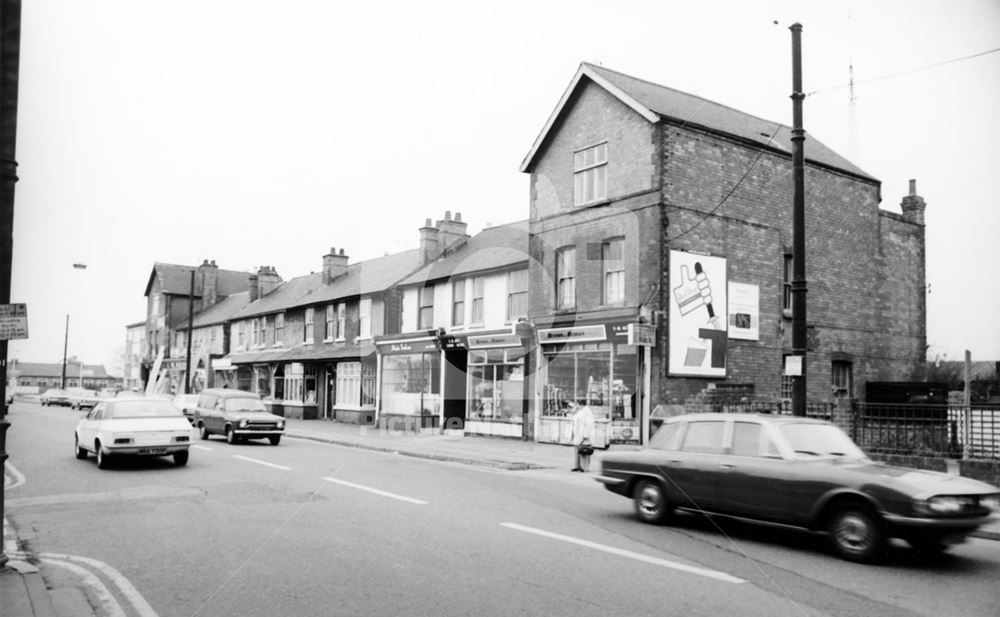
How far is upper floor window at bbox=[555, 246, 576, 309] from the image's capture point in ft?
76.1

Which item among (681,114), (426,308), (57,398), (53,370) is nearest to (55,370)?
(53,370)

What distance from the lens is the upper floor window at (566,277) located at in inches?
913

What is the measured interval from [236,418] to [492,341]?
837 cm

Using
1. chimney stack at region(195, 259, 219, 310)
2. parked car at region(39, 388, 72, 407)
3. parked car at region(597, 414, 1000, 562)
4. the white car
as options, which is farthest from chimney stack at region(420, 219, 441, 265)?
parked car at region(39, 388, 72, 407)

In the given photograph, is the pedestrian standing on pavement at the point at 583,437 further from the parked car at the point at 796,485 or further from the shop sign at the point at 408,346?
the shop sign at the point at 408,346

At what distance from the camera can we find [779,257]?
75.2 feet

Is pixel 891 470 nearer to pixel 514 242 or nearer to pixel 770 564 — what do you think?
pixel 770 564

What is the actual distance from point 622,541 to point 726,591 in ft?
7.35

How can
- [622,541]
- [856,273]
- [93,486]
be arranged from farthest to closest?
[856,273] → [93,486] → [622,541]

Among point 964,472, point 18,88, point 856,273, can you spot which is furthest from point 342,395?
point 18,88

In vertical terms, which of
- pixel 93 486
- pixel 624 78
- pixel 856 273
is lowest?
pixel 93 486

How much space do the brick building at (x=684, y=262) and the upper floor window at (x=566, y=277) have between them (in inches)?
1.7

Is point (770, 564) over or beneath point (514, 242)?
beneath

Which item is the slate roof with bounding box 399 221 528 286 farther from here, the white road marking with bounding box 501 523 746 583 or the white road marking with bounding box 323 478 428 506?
the white road marking with bounding box 501 523 746 583
